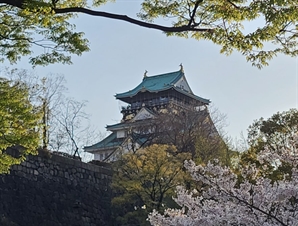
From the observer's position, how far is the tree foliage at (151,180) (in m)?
12.8

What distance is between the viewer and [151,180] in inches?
506

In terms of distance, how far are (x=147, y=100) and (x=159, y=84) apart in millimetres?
1345

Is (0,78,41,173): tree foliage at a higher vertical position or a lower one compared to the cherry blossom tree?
higher

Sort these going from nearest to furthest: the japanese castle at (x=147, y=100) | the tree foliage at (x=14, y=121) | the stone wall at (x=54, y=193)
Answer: the tree foliage at (x=14, y=121) < the stone wall at (x=54, y=193) < the japanese castle at (x=147, y=100)

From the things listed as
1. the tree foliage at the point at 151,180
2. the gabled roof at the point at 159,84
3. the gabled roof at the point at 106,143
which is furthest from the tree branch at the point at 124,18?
the gabled roof at the point at 159,84

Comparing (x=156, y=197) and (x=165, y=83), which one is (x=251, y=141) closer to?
(x=156, y=197)

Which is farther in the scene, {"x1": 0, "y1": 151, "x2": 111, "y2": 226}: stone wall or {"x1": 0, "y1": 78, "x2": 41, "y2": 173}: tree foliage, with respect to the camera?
{"x1": 0, "y1": 151, "x2": 111, "y2": 226}: stone wall

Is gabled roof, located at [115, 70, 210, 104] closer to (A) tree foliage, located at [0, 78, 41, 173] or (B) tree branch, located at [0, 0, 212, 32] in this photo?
(A) tree foliage, located at [0, 78, 41, 173]

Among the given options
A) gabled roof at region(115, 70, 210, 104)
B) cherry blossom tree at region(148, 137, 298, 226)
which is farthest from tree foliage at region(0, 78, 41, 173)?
gabled roof at region(115, 70, 210, 104)

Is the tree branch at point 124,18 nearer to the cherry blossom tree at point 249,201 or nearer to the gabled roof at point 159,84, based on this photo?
the cherry blossom tree at point 249,201

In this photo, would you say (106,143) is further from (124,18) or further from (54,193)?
(124,18)

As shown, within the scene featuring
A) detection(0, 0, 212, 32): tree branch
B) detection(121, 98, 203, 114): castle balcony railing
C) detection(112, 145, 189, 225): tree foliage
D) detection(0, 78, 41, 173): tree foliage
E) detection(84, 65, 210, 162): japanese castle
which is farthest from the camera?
detection(121, 98, 203, 114): castle balcony railing

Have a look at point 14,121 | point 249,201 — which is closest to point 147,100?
point 14,121

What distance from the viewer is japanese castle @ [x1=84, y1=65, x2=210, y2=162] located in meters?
25.3
